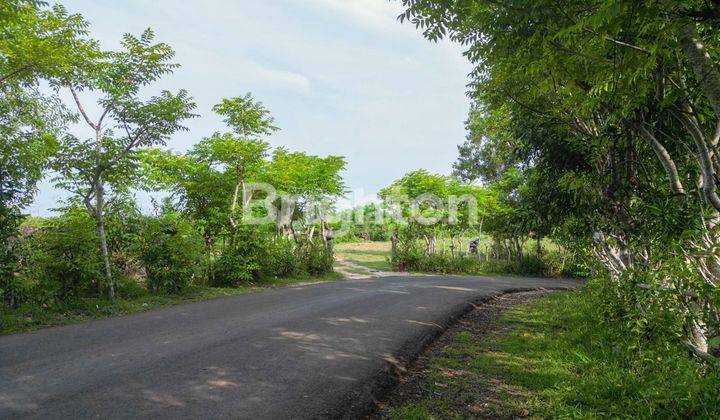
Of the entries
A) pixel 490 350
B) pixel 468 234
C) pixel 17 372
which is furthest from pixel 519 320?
pixel 468 234

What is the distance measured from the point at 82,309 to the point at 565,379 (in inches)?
372

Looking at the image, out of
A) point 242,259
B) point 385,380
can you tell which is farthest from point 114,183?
point 385,380

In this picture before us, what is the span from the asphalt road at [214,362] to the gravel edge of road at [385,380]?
2 cm

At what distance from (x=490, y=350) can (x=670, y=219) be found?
3.85 m

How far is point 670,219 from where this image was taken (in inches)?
161

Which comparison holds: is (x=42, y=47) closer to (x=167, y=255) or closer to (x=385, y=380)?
(x=167, y=255)

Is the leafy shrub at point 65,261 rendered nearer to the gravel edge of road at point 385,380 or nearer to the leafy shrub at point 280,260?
the leafy shrub at point 280,260

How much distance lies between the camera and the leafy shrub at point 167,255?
11.8 metres

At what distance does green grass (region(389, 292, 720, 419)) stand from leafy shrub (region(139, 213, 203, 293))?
800cm

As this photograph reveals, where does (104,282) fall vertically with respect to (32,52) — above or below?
below

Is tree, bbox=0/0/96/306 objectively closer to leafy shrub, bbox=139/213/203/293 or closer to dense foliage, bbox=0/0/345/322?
dense foliage, bbox=0/0/345/322

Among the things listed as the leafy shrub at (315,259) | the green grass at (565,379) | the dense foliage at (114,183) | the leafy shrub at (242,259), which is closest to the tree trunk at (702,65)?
the green grass at (565,379)

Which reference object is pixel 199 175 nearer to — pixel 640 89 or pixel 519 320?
pixel 519 320

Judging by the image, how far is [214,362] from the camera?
18.7 ft
